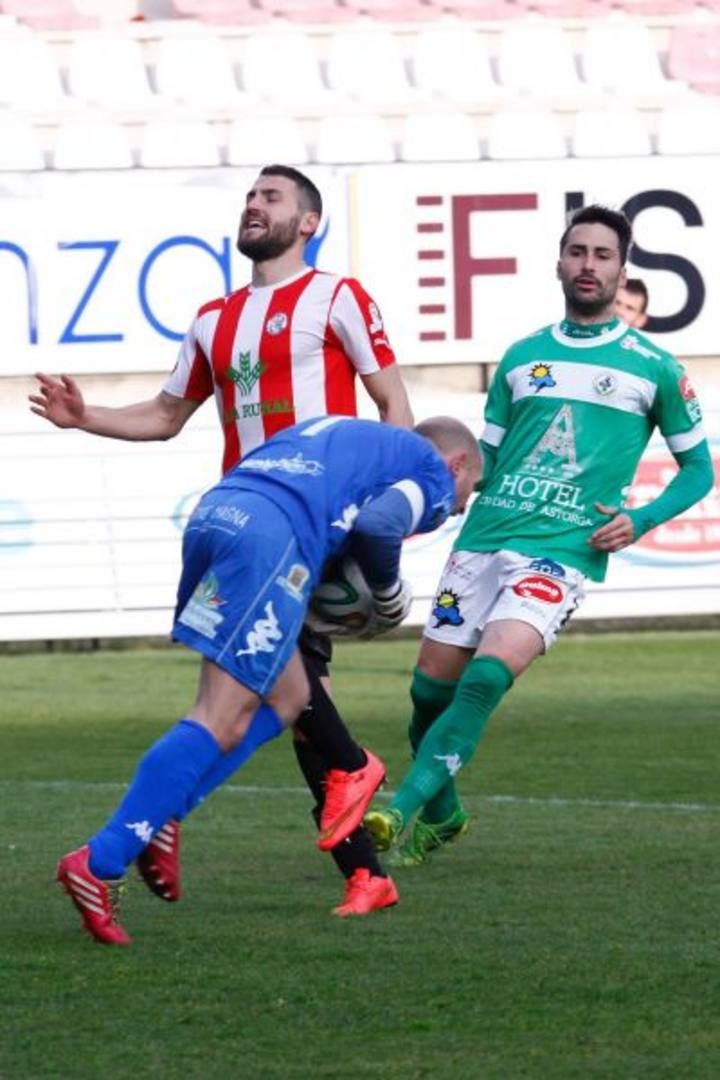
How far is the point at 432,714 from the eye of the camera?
7.38 m

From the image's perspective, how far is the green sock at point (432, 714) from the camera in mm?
7145

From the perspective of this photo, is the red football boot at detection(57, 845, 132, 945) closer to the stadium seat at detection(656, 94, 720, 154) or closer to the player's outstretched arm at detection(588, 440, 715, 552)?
the player's outstretched arm at detection(588, 440, 715, 552)

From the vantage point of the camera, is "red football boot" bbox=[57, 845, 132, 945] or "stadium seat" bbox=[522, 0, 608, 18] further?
"stadium seat" bbox=[522, 0, 608, 18]

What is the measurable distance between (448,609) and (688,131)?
11.8 meters

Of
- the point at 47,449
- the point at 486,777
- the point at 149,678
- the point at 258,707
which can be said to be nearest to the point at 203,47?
the point at 47,449

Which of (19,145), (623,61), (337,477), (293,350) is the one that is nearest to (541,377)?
(293,350)

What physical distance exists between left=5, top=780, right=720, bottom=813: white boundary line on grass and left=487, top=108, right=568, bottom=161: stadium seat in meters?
9.70

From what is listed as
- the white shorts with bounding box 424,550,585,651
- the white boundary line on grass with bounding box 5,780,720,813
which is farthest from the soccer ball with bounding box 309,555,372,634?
the white boundary line on grass with bounding box 5,780,720,813

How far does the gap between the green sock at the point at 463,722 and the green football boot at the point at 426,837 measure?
283mm

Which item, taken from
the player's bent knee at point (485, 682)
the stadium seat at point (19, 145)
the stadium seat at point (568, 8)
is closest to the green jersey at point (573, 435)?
the player's bent knee at point (485, 682)

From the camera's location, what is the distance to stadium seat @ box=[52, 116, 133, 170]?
1780 centimetres

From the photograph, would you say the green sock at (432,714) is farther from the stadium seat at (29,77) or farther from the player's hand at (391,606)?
the stadium seat at (29,77)

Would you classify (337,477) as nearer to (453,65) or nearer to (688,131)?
(688,131)

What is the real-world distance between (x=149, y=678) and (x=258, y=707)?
8.74 m
